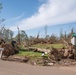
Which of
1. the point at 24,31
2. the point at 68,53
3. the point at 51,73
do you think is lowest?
the point at 51,73

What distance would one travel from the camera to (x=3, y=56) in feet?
55.1

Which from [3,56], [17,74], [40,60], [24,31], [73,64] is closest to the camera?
[17,74]

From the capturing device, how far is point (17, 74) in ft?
32.7

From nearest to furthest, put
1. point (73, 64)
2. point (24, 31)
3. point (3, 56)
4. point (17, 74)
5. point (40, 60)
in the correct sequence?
1. point (17, 74)
2. point (73, 64)
3. point (40, 60)
4. point (3, 56)
5. point (24, 31)

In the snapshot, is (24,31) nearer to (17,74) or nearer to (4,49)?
(4,49)

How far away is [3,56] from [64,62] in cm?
608

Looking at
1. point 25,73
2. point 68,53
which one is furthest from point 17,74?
point 68,53

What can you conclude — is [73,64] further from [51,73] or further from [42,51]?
[42,51]

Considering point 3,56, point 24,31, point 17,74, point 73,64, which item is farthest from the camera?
point 24,31

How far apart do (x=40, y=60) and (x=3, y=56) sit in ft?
14.5

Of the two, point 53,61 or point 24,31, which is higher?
point 24,31

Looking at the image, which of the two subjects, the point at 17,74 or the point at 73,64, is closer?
the point at 17,74

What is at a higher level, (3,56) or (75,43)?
(75,43)

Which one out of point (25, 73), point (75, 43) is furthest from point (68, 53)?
point (25, 73)
